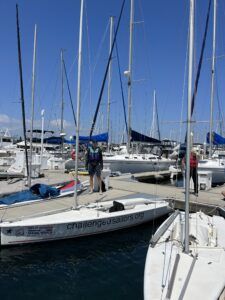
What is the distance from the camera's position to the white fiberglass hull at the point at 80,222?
711 cm

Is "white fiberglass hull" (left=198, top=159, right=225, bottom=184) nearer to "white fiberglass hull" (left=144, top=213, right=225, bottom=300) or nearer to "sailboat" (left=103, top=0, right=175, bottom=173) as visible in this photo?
"sailboat" (left=103, top=0, right=175, bottom=173)

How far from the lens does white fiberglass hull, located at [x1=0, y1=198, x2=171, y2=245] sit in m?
7.11

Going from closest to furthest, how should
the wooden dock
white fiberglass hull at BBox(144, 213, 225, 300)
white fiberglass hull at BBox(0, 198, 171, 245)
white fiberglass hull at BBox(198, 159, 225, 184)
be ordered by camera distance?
1. white fiberglass hull at BBox(144, 213, 225, 300)
2. white fiberglass hull at BBox(0, 198, 171, 245)
3. the wooden dock
4. white fiberglass hull at BBox(198, 159, 225, 184)

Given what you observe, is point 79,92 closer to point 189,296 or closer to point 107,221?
point 107,221

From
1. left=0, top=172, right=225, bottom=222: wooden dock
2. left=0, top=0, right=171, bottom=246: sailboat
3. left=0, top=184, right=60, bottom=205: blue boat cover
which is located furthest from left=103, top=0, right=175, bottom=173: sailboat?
left=0, top=0, right=171, bottom=246: sailboat

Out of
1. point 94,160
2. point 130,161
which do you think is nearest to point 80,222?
point 94,160

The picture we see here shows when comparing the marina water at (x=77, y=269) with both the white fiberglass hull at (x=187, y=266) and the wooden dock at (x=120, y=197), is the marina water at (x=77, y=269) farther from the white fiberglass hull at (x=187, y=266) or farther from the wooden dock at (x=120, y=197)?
the wooden dock at (x=120, y=197)

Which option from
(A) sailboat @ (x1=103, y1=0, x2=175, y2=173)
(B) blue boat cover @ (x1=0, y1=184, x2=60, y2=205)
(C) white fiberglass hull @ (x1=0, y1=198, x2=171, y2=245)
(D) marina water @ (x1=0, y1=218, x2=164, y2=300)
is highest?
(A) sailboat @ (x1=103, y1=0, x2=175, y2=173)

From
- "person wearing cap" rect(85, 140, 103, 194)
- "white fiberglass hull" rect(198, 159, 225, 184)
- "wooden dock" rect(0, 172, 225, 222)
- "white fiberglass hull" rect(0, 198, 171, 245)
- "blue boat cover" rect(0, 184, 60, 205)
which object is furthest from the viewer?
"white fiberglass hull" rect(198, 159, 225, 184)

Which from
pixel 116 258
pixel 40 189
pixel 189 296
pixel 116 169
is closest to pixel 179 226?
pixel 116 258

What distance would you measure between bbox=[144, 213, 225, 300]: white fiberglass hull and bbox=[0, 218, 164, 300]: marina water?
909 millimetres

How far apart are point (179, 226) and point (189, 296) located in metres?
2.74

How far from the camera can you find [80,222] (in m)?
A: 7.66

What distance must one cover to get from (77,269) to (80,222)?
1.42m
